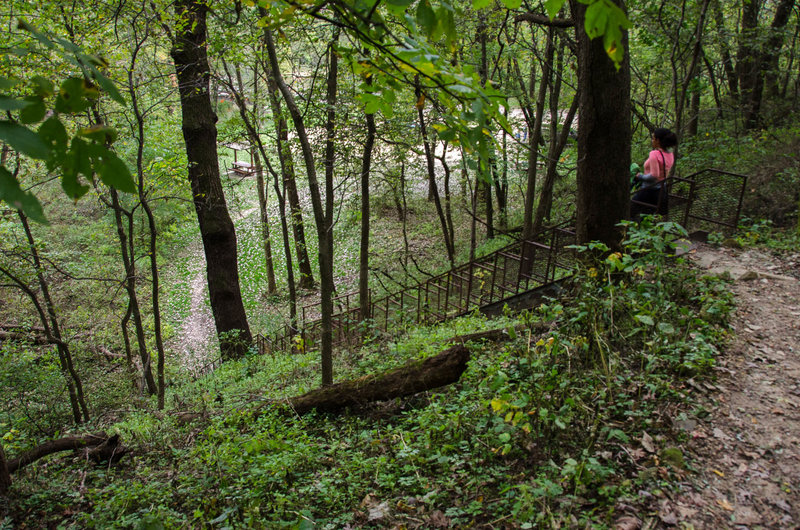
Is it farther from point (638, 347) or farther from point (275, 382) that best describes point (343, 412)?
point (638, 347)

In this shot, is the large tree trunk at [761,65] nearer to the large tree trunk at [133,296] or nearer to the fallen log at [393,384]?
the fallen log at [393,384]

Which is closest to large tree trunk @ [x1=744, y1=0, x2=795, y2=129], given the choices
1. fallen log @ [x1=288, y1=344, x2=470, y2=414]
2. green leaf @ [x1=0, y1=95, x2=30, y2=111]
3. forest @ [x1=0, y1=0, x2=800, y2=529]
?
forest @ [x1=0, y1=0, x2=800, y2=529]

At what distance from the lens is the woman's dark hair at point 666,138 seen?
7230mm

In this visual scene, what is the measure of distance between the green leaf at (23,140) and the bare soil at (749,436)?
3051 millimetres

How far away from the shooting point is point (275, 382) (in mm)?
6871

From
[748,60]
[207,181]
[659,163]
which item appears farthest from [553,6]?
[748,60]

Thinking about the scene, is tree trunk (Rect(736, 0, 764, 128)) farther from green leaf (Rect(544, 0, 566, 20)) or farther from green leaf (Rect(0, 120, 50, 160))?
green leaf (Rect(0, 120, 50, 160))

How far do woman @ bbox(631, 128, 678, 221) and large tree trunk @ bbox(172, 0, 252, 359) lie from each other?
7718 millimetres

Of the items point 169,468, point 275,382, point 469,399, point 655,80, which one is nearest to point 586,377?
point 469,399

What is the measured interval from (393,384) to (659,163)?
5832mm

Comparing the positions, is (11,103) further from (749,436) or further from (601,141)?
(601,141)

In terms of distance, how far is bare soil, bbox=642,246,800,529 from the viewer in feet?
8.43

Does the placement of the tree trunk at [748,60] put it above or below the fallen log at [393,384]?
above

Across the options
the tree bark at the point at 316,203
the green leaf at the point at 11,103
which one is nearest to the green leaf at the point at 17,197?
the green leaf at the point at 11,103
